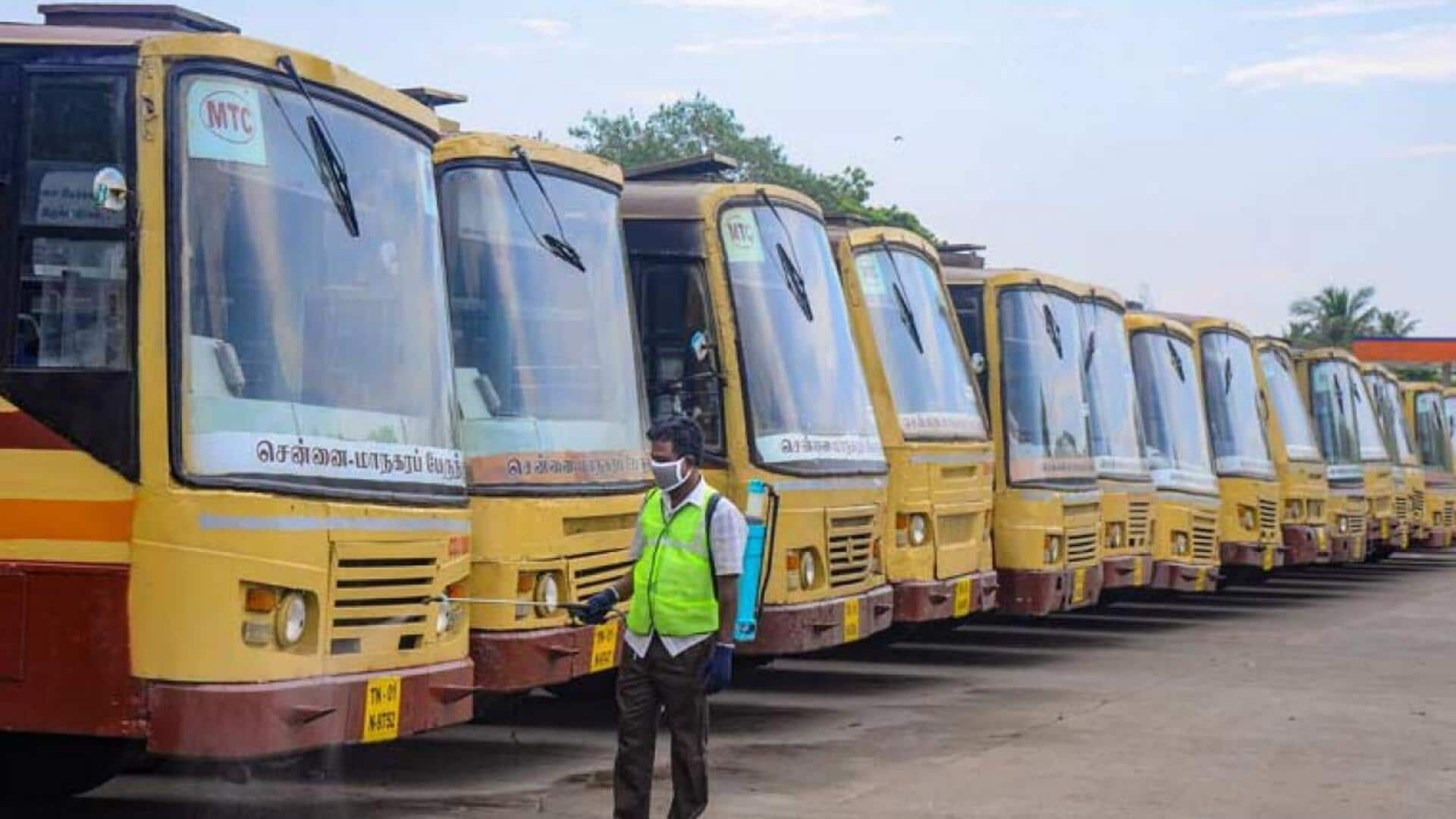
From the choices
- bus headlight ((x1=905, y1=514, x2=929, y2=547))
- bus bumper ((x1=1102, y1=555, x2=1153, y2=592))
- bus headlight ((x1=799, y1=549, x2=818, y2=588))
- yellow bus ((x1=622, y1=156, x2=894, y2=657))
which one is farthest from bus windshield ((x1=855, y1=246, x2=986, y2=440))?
bus bumper ((x1=1102, y1=555, x2=1153, y2=592))

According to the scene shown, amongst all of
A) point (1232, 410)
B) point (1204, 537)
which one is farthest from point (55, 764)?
point (1232, 410)

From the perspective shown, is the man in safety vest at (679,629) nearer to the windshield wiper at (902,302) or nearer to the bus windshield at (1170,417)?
the windshield wiper at (902,302)

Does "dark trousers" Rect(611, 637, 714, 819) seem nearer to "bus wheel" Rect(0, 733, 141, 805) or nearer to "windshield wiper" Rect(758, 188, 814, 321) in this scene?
"bus wheel" Rect(0, 733, 141, 805)

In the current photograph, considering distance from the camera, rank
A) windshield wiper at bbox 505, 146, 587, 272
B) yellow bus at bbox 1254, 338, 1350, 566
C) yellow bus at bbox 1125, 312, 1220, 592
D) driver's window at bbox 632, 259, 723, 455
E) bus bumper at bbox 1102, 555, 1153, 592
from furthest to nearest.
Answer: yellow bus at bbox 1254, 338, 1350, 566
yellow bus at bbox 1125, 312, 1220, 592
bus bumper at bbox 1102, 555, 1153, 592
driver's window at bbox 632, 259, 723, 455
windshield wiper at bbox 505, 146, 587, 272

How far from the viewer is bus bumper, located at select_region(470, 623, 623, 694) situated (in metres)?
9.87

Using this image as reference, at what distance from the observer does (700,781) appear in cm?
886

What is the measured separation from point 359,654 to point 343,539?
0.44 meters

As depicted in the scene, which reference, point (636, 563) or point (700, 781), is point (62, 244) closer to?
point (636, 563)

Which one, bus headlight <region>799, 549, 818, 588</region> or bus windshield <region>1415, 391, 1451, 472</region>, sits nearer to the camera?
bus headlight <region>799, 549, 818, 588</region>

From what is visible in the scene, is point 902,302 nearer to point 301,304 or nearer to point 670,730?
point 670,730

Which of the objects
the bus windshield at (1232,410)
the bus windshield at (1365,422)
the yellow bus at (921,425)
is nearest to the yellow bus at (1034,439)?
the yellow bus at (921,425)

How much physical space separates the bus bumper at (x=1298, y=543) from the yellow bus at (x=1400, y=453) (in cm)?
516

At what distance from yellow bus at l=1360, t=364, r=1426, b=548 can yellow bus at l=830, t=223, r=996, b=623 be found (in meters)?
14.2

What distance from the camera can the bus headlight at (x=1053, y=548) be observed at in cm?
1642
